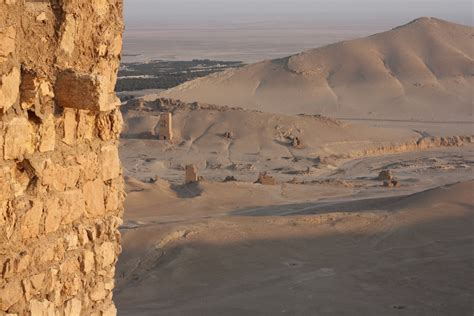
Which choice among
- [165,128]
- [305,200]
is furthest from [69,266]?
[165,128]

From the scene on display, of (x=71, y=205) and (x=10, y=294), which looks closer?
(x=10, y=294)

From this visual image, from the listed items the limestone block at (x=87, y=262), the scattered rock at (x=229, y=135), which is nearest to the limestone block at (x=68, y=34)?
the limestone block at (x=87, y=262)

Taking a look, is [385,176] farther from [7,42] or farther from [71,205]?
[7,42]

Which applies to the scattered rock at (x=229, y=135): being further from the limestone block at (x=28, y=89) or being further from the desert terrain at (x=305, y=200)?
the limestone block at (x=28, y=89)

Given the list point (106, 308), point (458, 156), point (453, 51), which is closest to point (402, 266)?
point (106, 308)

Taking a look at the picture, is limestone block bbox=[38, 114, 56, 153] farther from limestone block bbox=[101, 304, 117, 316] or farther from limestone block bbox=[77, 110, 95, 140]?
limestone block bbox=[101, 304, 117, 316]
